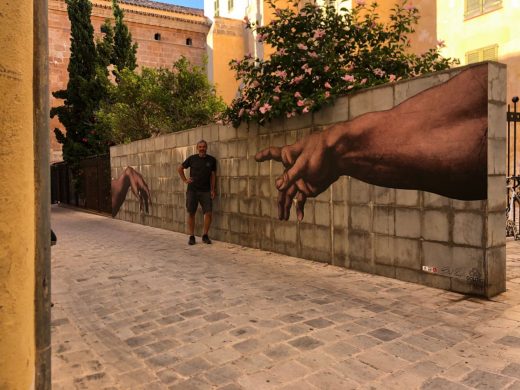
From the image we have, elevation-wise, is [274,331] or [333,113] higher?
[333,113]

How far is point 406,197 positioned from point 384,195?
29cm

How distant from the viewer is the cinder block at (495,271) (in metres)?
3.96

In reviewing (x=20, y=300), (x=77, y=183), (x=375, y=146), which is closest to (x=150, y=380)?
(x=20, y=300)

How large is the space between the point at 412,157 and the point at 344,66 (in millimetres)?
2206

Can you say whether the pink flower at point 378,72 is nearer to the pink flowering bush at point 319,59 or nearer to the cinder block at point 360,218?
the pink flowering bush at point 319,59

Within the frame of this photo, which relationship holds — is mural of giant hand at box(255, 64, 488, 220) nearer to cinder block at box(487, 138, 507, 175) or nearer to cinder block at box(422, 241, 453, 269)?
cinder block at box(487, 138, 507, 175)

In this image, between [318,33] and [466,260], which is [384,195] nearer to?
[466,260]

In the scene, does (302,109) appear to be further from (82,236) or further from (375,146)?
(82,236)

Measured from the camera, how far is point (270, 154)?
662 cm

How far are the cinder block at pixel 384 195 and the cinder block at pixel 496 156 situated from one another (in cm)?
106

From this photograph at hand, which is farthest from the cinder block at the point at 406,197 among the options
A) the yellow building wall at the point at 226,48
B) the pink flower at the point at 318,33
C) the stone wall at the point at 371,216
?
the yellow building wall at the point at 226,48

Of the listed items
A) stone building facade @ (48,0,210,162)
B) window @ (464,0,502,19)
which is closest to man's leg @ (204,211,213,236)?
window @ (464,0,502,19)

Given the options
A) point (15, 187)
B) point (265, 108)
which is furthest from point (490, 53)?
point (15, 187)

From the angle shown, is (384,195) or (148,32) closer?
(384,195)
